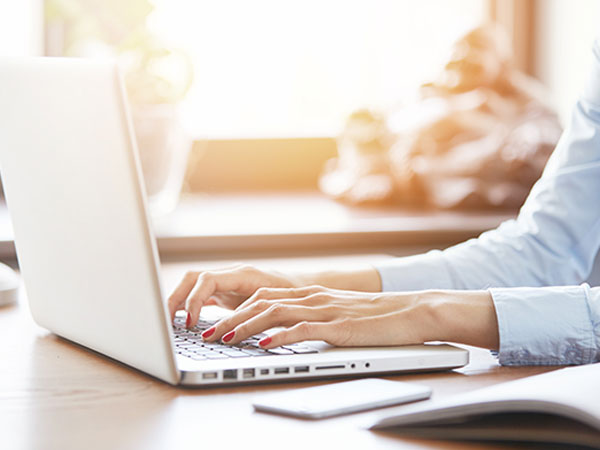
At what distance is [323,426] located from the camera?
0.71 m

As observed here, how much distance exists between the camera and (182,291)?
1099mm

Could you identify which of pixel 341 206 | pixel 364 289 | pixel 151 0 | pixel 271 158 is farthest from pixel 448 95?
pixel 364 289

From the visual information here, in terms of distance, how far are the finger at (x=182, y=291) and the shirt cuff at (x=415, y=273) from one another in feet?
0.84

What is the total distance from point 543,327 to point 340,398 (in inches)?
11.3

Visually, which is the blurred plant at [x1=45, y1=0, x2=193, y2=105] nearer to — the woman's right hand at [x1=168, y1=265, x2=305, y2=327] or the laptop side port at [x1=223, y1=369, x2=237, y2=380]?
the woman's right hand at [x1=168, y1=265, x2=305, y2=327]

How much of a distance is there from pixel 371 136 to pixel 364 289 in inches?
50.0

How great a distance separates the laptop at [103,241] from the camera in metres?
0.75

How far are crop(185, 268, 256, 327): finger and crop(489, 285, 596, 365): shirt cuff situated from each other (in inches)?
11.6

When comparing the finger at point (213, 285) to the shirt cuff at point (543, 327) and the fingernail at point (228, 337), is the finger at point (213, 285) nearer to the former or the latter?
the fingernail at point (228, 337)

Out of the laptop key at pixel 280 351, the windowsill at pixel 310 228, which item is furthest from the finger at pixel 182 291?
the windowsill at pixel 310 228

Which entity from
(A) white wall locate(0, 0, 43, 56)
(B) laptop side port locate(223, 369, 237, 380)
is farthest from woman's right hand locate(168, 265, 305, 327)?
(A) white wall locate(0, 0, 43, 56)

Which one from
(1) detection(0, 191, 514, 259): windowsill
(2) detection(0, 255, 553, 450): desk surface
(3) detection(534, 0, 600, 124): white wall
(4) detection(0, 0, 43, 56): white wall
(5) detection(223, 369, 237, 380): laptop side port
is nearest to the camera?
(2) detection(0, 255, 553, 450): desk surface

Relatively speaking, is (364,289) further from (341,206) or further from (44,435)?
(341,206)

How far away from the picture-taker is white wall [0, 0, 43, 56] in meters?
2.36
